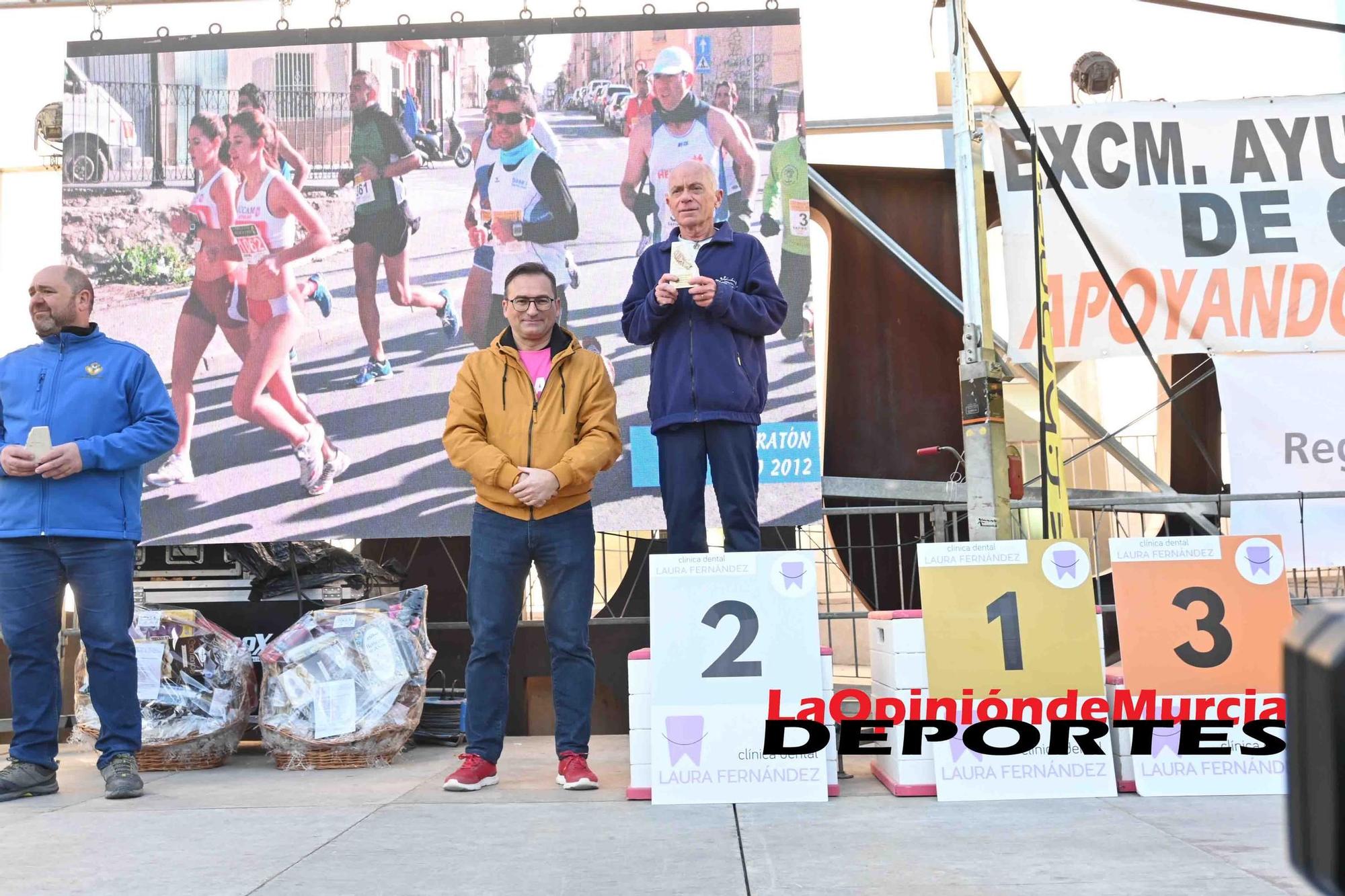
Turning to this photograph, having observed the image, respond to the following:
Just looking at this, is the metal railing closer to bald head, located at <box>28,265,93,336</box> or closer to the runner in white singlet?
the runner in white singlet

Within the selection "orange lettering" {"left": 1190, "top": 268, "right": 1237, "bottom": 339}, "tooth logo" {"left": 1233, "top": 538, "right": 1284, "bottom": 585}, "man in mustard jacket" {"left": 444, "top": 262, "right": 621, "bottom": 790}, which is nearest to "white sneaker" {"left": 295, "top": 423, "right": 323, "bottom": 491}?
"man in mustard jacket" {"left": 444, "top": 262, "right": 621, "bottom": 790}

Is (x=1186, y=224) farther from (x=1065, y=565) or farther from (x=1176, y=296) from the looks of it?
(x=1065, y=565)

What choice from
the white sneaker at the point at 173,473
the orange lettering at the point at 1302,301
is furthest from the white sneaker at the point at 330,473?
the orange lettering at the point at 1302,301

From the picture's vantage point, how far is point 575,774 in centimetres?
347

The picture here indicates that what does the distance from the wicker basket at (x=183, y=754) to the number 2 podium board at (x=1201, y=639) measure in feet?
10.4

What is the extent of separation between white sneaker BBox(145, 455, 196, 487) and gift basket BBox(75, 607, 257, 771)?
29.1 inches

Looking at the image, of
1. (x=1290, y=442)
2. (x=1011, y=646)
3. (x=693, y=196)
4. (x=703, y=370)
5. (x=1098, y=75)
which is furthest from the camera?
(x=1098, y=75)

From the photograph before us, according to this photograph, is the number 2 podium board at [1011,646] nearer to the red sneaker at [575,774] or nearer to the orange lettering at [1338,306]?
the red sneaker at [575,774]

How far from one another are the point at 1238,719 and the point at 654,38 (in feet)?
11.9

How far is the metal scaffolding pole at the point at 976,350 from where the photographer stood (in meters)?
3.70

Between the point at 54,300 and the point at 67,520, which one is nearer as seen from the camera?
the point at 67,520

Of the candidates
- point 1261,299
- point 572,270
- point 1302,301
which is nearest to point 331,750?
point 572,270

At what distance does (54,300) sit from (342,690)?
1.64 meters

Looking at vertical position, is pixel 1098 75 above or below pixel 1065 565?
above
